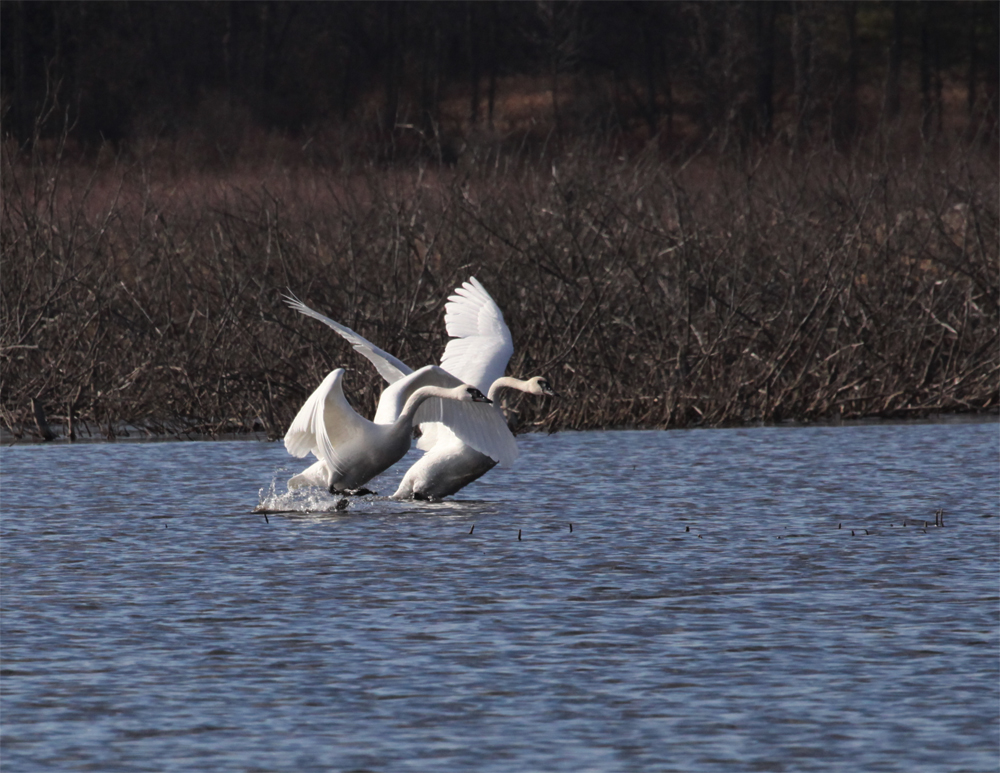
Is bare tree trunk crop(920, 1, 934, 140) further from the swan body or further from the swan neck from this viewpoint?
the swan body

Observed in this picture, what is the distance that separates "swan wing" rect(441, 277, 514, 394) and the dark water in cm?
80

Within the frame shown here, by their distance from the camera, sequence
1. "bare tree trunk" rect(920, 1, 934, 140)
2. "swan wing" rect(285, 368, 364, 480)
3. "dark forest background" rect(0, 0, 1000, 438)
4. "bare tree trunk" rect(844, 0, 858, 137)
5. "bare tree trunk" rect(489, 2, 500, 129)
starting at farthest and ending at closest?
1. "bare tree trunk" rect(489, 2, 500, 129)
2. "bare tree trunk" rect(844, 0, 858, 137)
3. "bare tree trunk" rect(920, 1, 934, 140)
4. "dark forest background" rect(0, 0, 1000, 438)
5. "swan wing" rect(285, 368, 364, 480)

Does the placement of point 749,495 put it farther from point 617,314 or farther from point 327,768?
point 327,768

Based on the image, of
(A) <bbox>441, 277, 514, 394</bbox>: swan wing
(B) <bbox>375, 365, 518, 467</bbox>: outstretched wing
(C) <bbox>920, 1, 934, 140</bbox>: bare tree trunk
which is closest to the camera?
(B) <bbox>375, 365, 518, 467</bbox>: outstretched wing

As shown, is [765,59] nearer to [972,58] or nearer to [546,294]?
[972,58]

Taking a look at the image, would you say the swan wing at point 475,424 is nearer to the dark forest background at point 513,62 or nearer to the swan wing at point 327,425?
the swan wing at point 327,425

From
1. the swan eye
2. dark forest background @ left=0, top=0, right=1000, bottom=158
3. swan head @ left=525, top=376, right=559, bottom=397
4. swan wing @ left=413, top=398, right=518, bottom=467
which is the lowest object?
dark forest background @ left=0, top=0, right=1000, bottom=158

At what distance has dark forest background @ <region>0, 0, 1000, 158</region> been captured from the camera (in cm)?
4875

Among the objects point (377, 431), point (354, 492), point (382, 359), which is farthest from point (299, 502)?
point (382, 359)

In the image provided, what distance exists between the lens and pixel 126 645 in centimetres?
750

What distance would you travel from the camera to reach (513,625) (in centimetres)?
787

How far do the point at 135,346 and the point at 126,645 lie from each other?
9.25 meters

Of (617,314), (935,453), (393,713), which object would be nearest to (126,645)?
(393,713)

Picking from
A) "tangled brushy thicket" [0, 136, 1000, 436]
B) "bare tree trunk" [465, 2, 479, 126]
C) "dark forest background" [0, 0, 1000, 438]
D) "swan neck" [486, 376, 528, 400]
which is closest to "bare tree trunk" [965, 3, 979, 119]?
"bare tree trunk" [465, 2, 479, 126]
